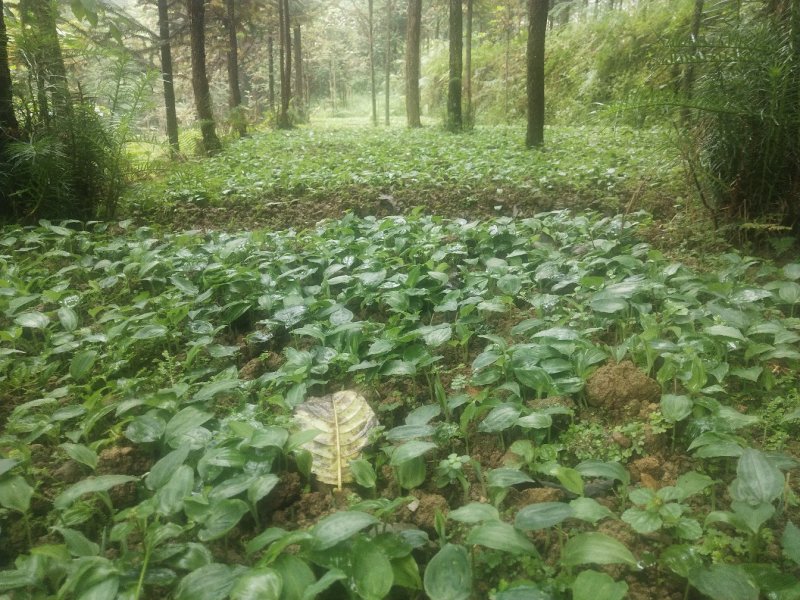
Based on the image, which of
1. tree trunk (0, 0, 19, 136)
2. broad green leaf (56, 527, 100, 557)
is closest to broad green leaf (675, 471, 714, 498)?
broad green leaf (56, 527, 100, 557)

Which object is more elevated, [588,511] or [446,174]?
[446,174]

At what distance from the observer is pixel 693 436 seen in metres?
1.81

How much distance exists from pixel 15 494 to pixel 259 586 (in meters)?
0.95

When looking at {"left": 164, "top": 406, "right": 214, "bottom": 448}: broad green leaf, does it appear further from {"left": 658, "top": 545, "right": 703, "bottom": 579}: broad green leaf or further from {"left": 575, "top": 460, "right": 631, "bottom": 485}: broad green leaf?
{"left": 658, "top": 545, "right": 703, "bottom": 579}: broad green leaf

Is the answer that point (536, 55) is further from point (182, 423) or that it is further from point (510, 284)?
point (182, 423)

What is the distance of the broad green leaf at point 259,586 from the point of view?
125cm

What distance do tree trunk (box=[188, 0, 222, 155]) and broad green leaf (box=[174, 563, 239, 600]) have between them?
970 cm

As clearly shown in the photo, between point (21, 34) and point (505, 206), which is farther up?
point (21, 34)

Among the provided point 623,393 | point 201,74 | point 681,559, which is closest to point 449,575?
point 681,559

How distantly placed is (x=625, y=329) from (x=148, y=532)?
2.14 meters

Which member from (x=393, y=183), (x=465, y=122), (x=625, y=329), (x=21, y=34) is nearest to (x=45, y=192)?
(x=21, y=34)

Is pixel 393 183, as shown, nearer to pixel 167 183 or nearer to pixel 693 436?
pixel 167 183

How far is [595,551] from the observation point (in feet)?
4.29

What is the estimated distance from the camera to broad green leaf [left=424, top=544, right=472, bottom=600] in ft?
4.22
